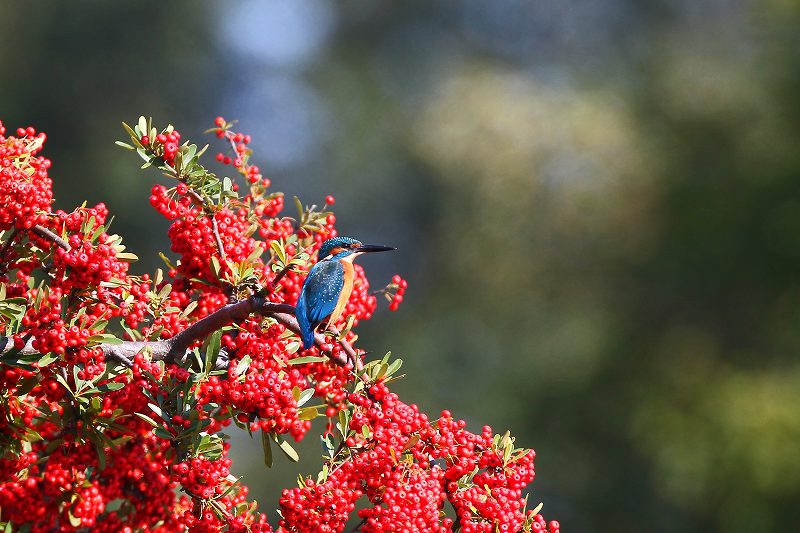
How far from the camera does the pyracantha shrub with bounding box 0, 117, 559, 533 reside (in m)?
2.85

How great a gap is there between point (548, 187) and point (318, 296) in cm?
1841

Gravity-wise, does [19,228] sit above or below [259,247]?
below

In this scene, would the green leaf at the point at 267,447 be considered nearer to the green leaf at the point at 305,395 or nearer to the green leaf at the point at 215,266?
the green leaf at the point at 305,395

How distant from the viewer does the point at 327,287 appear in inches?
126

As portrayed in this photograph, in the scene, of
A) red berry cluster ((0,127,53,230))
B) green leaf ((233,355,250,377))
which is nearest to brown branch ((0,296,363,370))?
green leaf ((233,355,250,377))

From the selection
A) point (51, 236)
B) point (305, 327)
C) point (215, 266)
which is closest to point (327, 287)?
point (305, 327)

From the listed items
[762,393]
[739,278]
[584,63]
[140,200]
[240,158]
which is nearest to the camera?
[240,158]

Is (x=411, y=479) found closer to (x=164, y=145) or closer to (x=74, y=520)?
(x=74, y=520)

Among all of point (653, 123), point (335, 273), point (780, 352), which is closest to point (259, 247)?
point (335, 273)

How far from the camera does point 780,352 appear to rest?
14406mm

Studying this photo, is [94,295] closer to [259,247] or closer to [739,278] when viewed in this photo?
Result: [259,247]

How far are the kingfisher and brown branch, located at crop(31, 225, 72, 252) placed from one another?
679mm

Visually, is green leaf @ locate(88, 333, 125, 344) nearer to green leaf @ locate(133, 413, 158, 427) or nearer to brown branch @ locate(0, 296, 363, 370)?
brown branch @ locate(0, 296, 363, 370)

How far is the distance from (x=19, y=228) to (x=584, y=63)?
2285 cm
